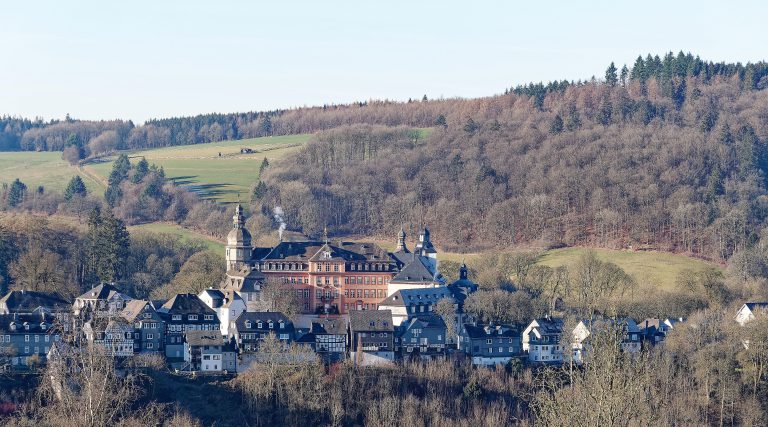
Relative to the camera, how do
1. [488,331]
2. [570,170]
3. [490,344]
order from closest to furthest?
[490,344] → [488,331] → [570,170]

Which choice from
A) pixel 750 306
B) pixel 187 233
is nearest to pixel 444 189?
pixel 187 233

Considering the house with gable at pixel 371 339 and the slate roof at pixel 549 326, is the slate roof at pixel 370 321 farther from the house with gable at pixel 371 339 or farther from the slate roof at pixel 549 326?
the slate roof at pixel 549 326

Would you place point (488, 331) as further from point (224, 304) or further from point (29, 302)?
point (29, 302)

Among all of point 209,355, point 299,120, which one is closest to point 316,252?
point 209,355

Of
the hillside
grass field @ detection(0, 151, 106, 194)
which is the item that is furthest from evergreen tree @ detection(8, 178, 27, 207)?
the hillside

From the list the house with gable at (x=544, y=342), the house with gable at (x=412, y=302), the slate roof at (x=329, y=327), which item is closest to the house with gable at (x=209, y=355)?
the slate roof at (x=329, y=327)

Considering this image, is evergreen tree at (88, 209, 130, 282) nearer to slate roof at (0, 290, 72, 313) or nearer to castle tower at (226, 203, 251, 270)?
castle tower at (226, 203, 251, 270)

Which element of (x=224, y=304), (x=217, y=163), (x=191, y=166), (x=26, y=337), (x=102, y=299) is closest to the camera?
(x=26, y=337)
